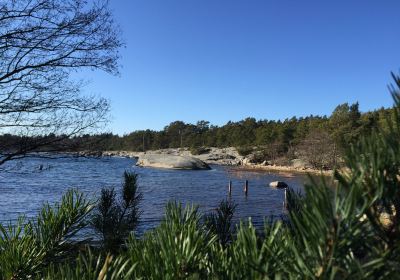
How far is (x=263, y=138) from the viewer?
94.4 meters

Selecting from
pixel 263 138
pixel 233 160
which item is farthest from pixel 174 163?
pixel 263 138

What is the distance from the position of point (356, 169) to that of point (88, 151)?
6204 mm

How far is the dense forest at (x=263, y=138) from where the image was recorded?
6656 millimetres

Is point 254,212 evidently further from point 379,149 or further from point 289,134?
point 289,134

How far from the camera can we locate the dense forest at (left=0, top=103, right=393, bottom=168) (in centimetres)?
666

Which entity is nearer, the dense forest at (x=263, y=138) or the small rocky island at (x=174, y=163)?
the dense forest at (x=263, y=138)

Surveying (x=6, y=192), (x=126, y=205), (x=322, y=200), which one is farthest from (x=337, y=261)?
(x=6, y=192)

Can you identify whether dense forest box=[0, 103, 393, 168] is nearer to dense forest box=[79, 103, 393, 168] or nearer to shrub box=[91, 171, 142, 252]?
dense forest box=[79, 103, 393, 168]


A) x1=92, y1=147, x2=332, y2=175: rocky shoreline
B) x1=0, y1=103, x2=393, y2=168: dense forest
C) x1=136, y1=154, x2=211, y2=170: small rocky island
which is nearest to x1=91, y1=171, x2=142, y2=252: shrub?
x1=0, y1=103, x2=393, y2=168: dense forest

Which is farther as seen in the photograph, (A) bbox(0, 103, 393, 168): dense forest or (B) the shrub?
(A) bbox(0, 103, 393, 168): dense forest

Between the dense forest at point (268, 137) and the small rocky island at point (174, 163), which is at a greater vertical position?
the dense forest at point (268, 137)

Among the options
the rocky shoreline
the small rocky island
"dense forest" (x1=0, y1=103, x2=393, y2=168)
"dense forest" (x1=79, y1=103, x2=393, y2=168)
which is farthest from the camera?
the rocky shoreline

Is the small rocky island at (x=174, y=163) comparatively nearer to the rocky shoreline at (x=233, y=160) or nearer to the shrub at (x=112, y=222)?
the rocky shoreline at (x=233, y=160)

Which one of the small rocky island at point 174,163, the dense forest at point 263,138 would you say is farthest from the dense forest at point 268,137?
the small rocky island at point 174,163
